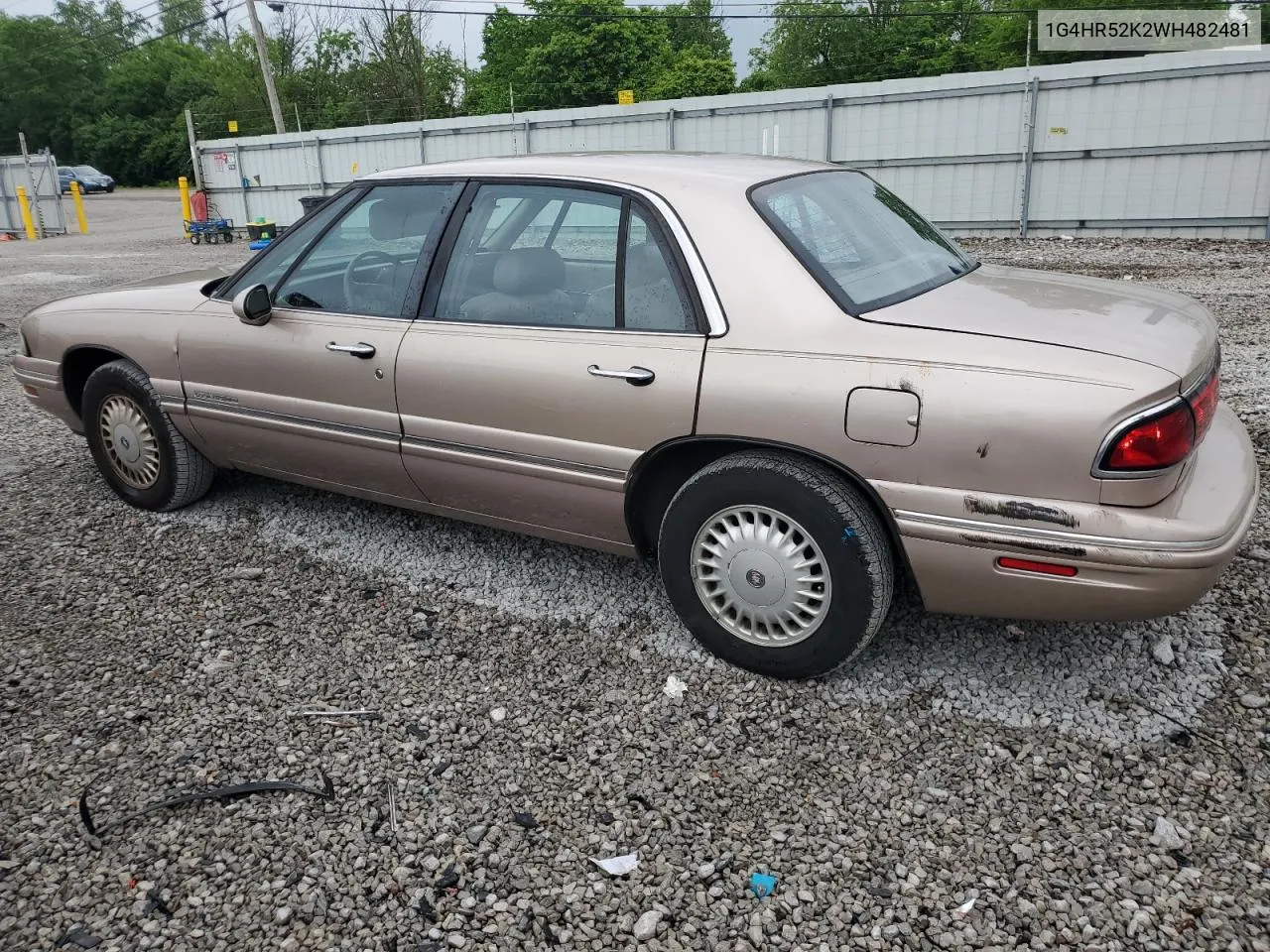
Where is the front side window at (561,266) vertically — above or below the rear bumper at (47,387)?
above

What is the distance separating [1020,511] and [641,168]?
5.62 feet

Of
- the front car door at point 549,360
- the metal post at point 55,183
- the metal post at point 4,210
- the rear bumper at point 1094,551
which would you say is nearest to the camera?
the rear bumper at point 1094,551

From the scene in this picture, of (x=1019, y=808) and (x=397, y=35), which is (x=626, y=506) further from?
(x=397, y=35)

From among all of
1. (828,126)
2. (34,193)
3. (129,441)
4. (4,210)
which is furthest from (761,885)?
(4,210)

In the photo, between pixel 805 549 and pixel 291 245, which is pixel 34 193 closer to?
pixel 291 245

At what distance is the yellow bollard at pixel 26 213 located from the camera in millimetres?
24484

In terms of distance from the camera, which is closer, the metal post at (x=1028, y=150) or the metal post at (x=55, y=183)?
the metal post at (x=1028, y=150)

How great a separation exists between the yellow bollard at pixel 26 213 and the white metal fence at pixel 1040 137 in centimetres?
1450

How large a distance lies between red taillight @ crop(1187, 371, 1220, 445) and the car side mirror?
128 inches

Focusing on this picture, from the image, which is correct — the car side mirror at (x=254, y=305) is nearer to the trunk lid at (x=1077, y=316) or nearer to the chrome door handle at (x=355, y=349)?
the chrome door handle at (x=355, y=349)

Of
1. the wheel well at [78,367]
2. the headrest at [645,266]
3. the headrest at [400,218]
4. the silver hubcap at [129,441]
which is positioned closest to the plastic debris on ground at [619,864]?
the headrest at [645,266]

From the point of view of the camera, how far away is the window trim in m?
3.05

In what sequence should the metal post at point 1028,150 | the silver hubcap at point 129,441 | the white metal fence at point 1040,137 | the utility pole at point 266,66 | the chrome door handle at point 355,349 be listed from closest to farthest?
the chrome door handle at point 355,349 < the silver hubcap at point 129,441 < the white metal fence at point 1040,137 < the metal post at point 1028,150 < the utility pole at point 266,66

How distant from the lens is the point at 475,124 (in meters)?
20.7
